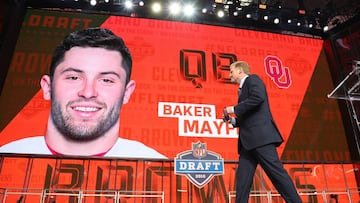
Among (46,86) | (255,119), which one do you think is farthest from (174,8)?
(255,119)

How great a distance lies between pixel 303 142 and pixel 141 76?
8.83 feet

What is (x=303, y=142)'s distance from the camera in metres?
4.31

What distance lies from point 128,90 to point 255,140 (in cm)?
292

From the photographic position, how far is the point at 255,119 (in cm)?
162

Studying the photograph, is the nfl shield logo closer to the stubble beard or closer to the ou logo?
the stubble beard

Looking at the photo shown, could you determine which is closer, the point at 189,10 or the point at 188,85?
the point at 188,85

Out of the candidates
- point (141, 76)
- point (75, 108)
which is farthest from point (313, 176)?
point (75, 108)

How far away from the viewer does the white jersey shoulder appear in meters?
3.61

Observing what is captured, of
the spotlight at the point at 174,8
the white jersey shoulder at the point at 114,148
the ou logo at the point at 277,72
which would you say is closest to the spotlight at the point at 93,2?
the spotlight at the point at 174,8

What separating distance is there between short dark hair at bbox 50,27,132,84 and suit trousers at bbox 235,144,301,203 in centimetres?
295

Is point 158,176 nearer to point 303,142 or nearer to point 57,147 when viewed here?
point 57,147

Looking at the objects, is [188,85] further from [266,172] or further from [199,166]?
[266,172]

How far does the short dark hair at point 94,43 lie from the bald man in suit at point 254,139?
2.85 meters

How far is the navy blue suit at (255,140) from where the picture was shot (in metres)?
1.46
